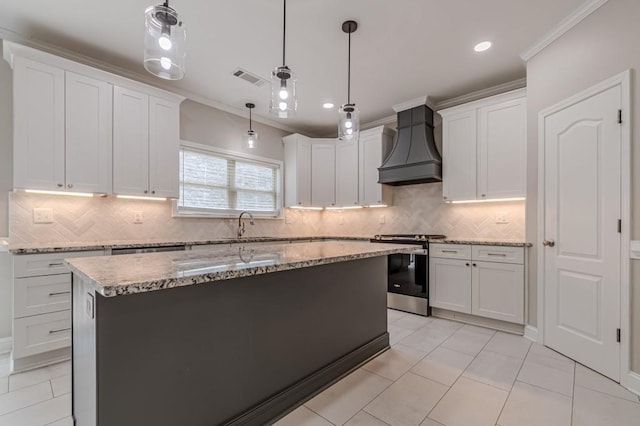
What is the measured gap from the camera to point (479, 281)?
10.9 ft

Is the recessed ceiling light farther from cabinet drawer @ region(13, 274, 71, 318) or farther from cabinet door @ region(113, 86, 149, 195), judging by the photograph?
cabinet drawer @ region(13, 274, 71, 318)

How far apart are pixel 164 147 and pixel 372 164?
2817 millimetres

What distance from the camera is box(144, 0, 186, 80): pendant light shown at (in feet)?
4.66

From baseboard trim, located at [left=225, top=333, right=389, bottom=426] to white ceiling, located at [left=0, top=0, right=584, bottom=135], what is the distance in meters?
2.66

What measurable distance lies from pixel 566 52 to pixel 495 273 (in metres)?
2.11

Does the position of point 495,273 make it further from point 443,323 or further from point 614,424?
point 614,424

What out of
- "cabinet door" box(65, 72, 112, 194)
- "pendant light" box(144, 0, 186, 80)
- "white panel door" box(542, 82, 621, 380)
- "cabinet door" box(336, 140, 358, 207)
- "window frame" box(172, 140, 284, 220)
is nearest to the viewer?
"pendant light" box(144, 0, 186, 80)

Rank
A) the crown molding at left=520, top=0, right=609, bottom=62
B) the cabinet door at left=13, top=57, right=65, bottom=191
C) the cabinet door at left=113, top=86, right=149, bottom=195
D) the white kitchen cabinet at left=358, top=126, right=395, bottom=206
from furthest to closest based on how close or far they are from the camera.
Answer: the white kitchen cabinet at left=358, top=126, right=395, bottom=206, the cabinet door at left=113, top=86, right=149, bottom=195, the cabinet door at left=13, top=57, right=65, bottom=191, the crown molding at left=520, top=0, right=609, bottom=62

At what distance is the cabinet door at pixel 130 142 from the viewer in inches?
118

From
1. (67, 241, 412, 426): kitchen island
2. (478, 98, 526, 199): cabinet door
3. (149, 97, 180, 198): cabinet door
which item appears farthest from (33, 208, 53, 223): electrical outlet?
(478, 98, 526, 199): cabinet door

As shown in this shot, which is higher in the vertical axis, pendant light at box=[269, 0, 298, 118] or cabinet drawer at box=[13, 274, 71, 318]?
pendant light at box=[269, 0, 298, 118]

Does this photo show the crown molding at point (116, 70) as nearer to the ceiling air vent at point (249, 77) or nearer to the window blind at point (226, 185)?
the window blind at point (226, 185)

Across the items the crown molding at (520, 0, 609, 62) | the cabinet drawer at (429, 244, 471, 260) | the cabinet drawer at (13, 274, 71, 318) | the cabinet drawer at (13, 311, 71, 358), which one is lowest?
the cabinet drawer at (13, 311, 71, 358)

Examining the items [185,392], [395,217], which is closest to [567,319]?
[395,217]
